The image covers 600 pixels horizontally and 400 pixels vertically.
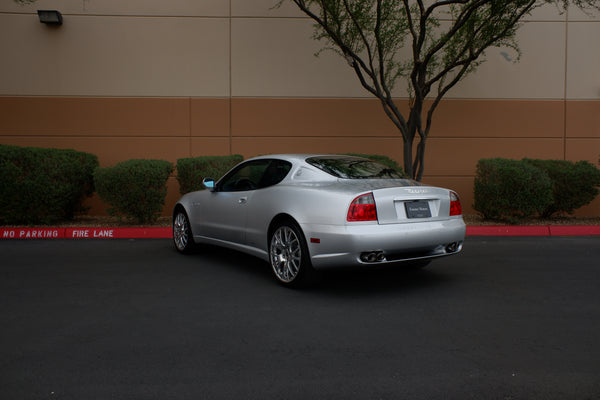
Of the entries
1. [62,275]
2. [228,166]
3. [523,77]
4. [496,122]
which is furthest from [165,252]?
[523,77]

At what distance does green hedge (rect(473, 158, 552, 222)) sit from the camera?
10188 millimetres

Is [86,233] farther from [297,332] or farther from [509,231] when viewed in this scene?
[509,231]

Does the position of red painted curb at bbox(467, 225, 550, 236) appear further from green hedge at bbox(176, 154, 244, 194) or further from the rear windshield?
green hedge at bbox(176, 154, 244, 194)

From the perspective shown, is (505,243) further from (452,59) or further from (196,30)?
(196,30)

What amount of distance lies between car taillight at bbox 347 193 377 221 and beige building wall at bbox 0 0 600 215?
771cm

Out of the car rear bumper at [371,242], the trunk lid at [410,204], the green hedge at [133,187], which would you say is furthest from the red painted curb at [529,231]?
the green hedge at [133,187]

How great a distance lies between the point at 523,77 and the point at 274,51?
653 centimetres

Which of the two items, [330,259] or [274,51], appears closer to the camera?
[330,259]

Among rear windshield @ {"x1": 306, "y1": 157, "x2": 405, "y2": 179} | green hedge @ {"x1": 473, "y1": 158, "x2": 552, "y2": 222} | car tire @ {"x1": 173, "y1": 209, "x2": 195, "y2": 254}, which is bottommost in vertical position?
car tire @ {"x1": 173, "y1": 209, "x2": 195, "y2": 254}

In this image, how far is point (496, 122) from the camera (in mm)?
12609

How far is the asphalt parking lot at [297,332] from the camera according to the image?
295 cm

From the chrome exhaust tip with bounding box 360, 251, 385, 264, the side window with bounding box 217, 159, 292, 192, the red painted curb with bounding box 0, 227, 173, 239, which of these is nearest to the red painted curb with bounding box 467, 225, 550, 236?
the side window with bounding box 217, 159, 292, 192

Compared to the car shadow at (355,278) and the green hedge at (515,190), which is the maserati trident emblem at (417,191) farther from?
the green hedge at (515,190)

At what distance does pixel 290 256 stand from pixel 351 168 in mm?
1331
